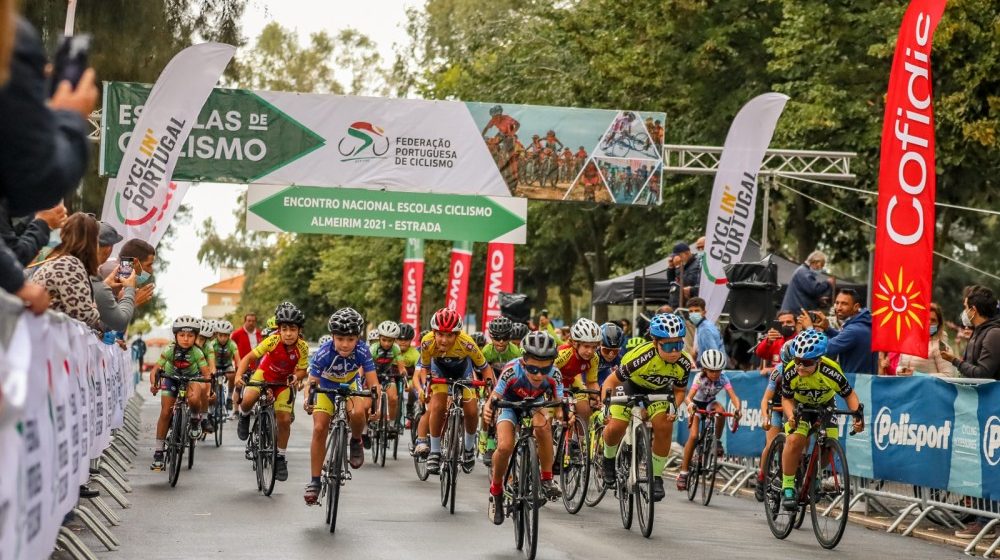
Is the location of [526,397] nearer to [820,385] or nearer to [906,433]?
[820,385]

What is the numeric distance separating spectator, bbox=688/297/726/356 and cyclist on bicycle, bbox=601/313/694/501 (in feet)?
14.6

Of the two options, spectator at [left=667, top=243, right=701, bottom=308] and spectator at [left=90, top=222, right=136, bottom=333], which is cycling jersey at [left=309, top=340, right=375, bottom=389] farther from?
spectator at [left=667, top=243, right=701, bottom=308]

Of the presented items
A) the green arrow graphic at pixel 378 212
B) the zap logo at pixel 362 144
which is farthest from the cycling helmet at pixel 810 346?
the zap logo at pixel 362 144

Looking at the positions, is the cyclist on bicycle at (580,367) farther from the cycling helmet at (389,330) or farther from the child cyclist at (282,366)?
the cycling helmet at (389,330)

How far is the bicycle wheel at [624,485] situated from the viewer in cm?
1313

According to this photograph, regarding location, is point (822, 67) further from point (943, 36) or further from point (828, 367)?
point (828, 367)

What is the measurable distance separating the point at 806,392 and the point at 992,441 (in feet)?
5.12

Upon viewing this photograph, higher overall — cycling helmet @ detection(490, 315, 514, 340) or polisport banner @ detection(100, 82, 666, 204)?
polisport banner @ detection(100, 82, 666, 204)

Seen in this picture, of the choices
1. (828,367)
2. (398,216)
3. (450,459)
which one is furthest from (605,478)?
(398,216)

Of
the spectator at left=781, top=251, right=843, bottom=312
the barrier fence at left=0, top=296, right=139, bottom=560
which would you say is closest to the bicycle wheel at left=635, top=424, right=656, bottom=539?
the spectator at left=781, top=251, right=843, bottom=312

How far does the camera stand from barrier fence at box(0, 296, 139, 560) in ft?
15.4

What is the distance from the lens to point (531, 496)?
434 inches

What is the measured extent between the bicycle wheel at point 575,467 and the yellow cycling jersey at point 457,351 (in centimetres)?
114

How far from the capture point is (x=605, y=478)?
1386 centimetres
